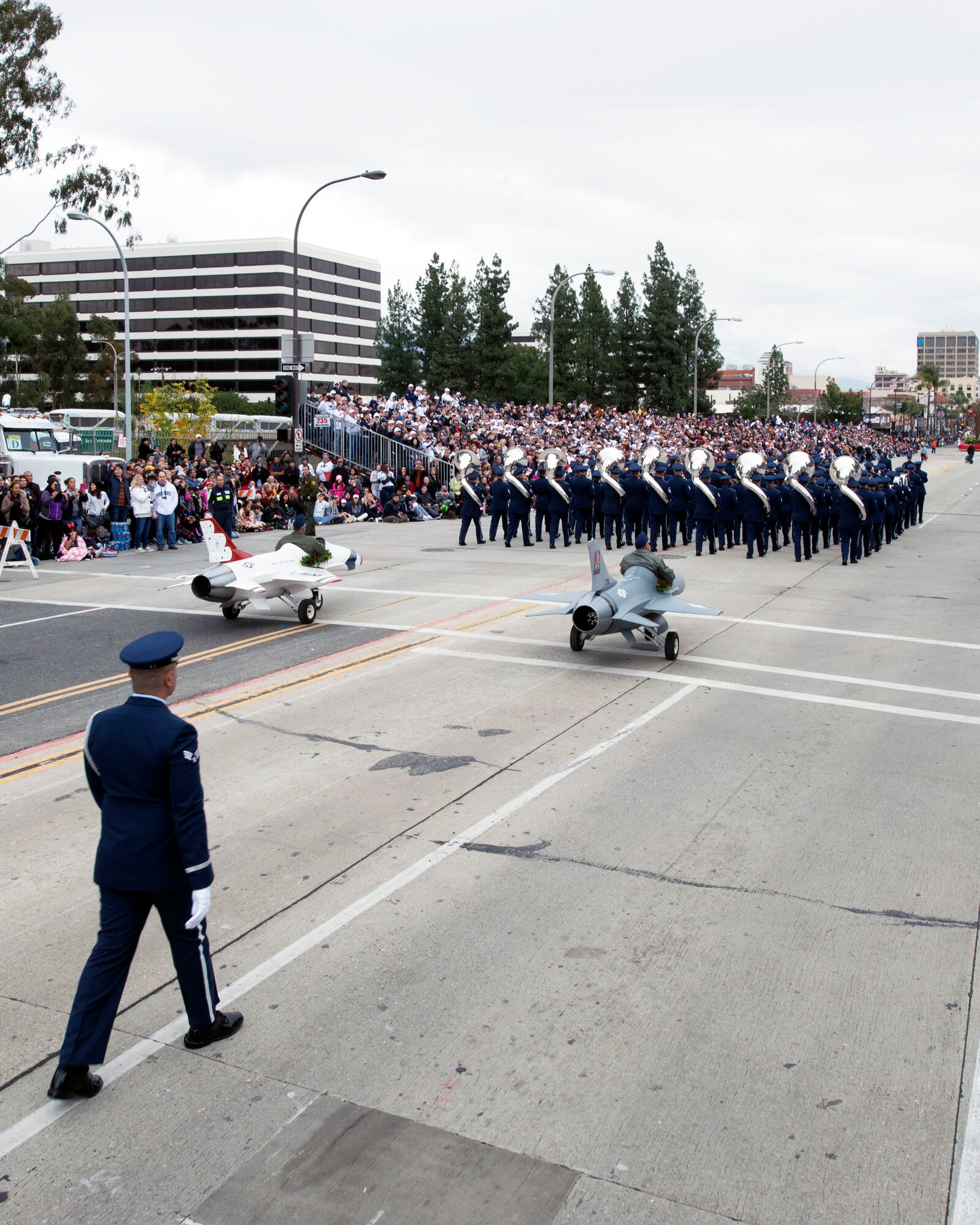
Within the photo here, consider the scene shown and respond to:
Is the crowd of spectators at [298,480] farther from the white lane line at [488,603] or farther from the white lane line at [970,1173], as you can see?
the white lane line at [970,1173]

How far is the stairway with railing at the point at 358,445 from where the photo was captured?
33656 mm

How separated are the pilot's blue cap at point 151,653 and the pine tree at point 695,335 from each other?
271 ft

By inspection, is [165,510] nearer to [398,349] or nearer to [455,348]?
[455,348]

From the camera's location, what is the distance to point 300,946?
5648mm

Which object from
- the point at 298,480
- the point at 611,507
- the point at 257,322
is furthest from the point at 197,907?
the point at 257,322

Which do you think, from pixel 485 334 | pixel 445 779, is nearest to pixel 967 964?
pixel 445 779

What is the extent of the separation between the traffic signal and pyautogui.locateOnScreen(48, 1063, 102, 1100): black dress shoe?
2490 centimetres

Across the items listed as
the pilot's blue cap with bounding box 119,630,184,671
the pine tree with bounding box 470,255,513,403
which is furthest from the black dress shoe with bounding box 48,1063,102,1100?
the pine tree with bounding box 470,255,513,403

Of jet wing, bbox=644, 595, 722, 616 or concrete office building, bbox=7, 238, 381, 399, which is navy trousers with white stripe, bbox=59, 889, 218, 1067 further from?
concrete office building, bbox=7, 238, 381, 399

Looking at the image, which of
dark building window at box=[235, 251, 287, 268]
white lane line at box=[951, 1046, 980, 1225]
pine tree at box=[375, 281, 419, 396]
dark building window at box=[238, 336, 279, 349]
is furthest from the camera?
dark building window at box=[238, 336, 279, 349]

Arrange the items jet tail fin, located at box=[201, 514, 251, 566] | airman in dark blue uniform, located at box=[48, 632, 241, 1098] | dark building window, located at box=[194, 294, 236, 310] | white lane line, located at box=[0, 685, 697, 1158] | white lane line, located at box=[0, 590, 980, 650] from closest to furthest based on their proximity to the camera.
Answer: white lane line, located at box=[0, 685, 697, 1158] < airman in dark blue uniform, located at box=[48, 632, 241, 1098] < white lane line, located at box=[0, 590, 980, 650] < jet tail fin, located at box=[201, 514, 251, 566] < dark building window, located at box=[194, 294, 236, 310]

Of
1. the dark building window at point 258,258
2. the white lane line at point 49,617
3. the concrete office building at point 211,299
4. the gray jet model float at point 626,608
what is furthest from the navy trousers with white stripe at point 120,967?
the dark building window at point 258,258

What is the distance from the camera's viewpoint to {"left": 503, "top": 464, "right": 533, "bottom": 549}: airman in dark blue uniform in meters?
24.0

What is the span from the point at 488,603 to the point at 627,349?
236ft
